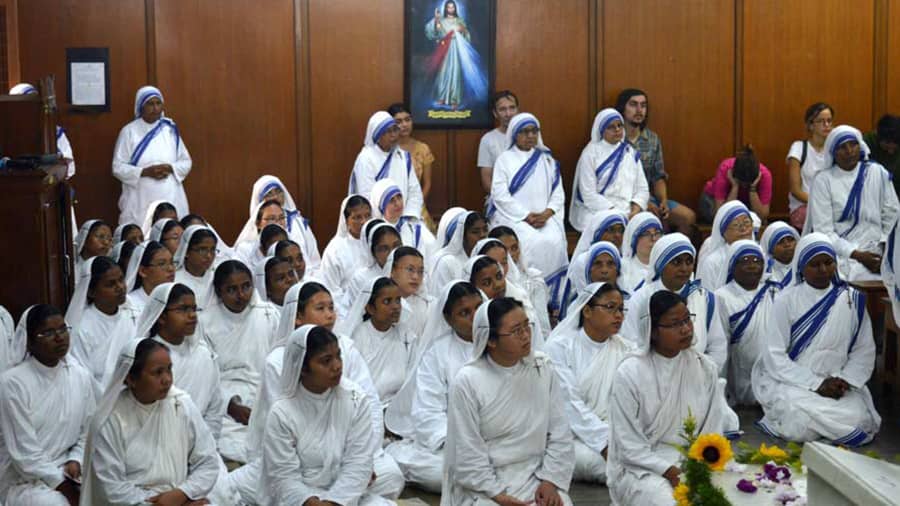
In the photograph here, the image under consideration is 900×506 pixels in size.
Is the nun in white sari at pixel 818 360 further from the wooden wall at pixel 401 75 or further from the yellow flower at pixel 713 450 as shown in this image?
the wooden wall at pixel 401 75

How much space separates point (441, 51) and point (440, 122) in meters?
0.62

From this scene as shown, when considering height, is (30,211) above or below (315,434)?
above

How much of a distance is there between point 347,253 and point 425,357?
2832mm

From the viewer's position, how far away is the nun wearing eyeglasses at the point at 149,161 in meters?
10.7

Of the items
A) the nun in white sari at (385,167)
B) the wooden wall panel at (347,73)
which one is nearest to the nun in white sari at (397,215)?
the nun in white sari at (385,167)

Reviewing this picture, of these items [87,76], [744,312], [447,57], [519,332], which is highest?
[447,57]

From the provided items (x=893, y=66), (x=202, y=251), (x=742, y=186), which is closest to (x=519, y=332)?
(x=202, y=251)

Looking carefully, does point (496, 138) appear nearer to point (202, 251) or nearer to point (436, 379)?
point (202, 251)

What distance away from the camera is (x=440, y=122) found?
38.0 feet

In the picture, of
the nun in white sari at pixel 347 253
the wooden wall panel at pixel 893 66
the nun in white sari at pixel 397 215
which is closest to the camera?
the nun in white sari at pixel 347 253

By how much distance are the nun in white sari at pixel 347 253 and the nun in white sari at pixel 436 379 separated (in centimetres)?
246

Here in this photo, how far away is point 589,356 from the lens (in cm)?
657

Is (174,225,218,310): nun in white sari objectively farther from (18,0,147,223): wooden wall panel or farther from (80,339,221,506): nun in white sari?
(18,0,147,223): wooden wall panel

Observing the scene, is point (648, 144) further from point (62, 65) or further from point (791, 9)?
point (62, 65)
